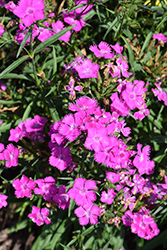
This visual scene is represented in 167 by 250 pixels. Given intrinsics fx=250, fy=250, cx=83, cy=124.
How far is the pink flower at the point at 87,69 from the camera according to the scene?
1524mm

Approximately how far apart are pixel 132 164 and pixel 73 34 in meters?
1.16

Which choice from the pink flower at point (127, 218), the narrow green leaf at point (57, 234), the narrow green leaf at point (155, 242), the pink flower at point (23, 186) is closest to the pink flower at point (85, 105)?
the pink flower at point (23, 186)

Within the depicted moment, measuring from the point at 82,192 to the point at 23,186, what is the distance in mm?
494

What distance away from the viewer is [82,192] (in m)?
1.57

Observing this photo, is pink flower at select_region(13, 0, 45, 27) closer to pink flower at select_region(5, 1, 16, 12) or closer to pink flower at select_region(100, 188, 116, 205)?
pink flower at select_region(5, 1, 16, 12)

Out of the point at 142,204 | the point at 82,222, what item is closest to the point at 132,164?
the point at 142,204

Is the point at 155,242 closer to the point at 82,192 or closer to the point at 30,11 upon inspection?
the point at 82,192

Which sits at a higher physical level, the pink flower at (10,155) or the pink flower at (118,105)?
the pink flower at (118,105)

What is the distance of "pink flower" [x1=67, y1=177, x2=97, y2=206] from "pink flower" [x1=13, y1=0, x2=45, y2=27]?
1.00m

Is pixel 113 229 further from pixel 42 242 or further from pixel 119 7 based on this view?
pixel 119 7

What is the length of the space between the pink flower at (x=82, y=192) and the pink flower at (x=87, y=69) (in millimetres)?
658

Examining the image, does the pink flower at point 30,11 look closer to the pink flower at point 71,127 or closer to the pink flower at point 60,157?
the pink flower at point 71,127

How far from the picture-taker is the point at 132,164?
74.7 inches

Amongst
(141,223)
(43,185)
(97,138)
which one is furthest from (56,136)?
(141,223)
